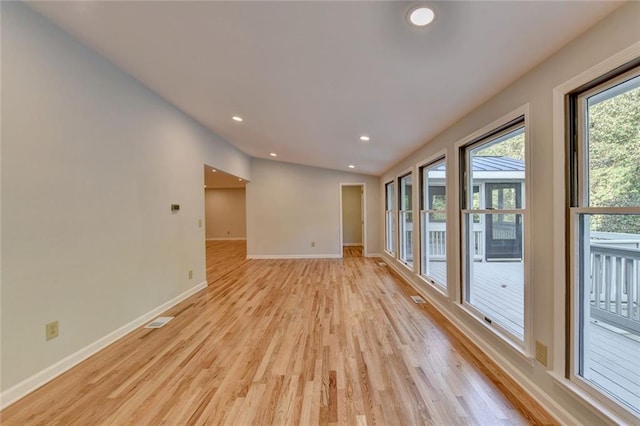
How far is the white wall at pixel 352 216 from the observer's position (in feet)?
30.9

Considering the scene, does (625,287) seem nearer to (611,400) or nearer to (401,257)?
(611,400)

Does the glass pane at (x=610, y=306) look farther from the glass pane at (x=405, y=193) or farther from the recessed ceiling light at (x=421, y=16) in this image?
the glass pane at (x=405, y=193)

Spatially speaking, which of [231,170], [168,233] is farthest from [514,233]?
[231,170]

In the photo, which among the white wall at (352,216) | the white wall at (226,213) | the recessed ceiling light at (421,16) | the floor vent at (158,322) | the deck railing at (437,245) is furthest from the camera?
the white wall at (226,213)

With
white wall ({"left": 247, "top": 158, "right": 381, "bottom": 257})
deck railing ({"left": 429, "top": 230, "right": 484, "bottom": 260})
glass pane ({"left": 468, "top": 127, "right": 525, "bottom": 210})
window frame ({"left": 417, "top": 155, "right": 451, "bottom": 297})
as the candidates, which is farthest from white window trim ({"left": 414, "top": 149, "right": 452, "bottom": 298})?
white wall ({"left": 247, "top": 158, "right": 381, "bottom": 257})

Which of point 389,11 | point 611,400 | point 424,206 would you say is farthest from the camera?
point 424,206

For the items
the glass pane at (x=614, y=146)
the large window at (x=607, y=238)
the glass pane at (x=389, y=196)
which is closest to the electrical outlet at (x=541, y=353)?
the large window at (x=607, y=238)

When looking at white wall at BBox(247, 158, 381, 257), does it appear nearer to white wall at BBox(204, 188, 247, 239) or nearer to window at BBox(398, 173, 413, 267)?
window at BBox(398, 173, 413, 267)

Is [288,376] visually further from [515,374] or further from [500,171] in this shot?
[500,171]

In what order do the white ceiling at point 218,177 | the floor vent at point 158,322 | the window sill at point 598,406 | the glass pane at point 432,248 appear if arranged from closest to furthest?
the window sill at point 598,406 → the floor vent at point 158,322 → the glass pane at point 432,248 → the white ceiling at point 218,177

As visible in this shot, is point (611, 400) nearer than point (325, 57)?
Yes

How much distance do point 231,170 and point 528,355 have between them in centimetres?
548

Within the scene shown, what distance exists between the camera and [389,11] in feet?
4.77

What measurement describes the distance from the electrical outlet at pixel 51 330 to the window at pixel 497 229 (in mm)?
3477
